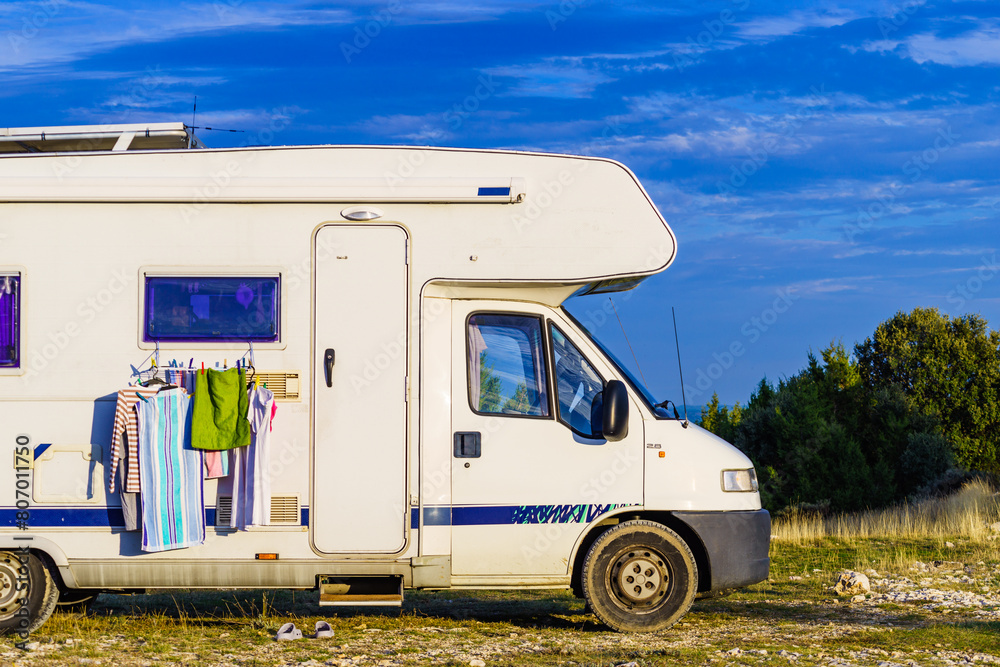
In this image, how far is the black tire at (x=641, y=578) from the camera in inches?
269

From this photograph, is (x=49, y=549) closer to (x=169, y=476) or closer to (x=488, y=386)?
(x=169, y=476)

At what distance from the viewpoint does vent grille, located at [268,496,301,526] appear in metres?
6.63

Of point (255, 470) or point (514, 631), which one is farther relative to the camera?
point (514, 631)

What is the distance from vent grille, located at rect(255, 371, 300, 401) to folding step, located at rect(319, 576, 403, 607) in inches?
51.6

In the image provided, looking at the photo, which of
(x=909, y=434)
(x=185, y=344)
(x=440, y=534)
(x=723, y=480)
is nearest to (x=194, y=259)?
(x=185, y=344)

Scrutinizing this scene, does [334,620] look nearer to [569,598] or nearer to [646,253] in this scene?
[569,598]

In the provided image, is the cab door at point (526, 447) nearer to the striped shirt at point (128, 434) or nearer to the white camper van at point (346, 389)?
the white camper van at point (346, 389)

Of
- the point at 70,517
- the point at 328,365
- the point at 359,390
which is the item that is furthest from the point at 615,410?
the point at 70,517

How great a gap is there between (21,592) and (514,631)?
3.53m

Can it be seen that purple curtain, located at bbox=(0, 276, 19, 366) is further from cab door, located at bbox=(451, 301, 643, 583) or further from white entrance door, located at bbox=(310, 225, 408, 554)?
cab door, located at bbox=(451, 301, 643, 583)

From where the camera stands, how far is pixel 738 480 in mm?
6957

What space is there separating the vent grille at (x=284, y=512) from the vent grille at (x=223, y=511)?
0.31 metres

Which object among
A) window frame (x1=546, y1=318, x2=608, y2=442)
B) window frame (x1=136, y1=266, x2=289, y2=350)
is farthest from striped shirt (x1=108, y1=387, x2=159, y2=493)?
window frame (x1=546, y1=318, x2=608, y2=442)

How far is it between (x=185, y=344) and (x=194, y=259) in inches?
24.3
